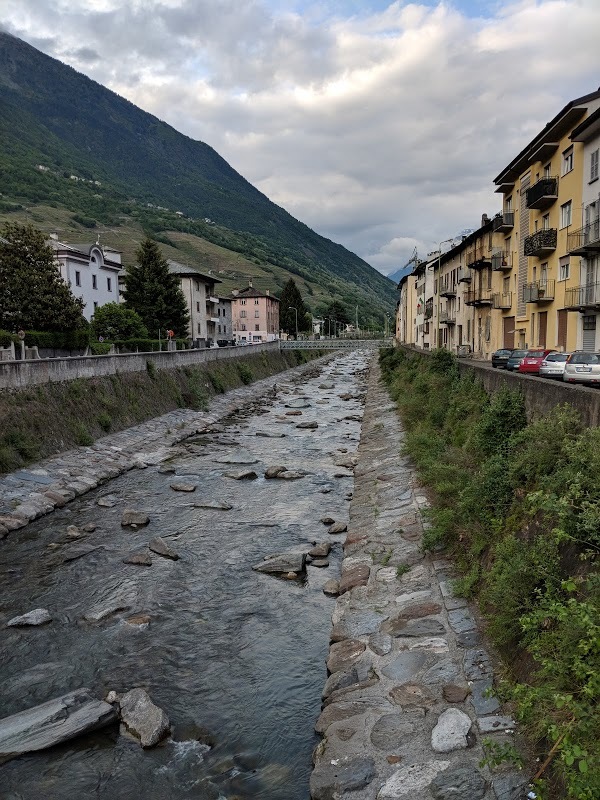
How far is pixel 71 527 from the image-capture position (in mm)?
15570

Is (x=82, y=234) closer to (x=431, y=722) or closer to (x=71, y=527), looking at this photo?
(x=71, y=527)

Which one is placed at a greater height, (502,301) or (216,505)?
(502,301)

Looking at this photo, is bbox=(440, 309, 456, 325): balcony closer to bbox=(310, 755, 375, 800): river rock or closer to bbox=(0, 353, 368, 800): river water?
bbox=(0, 353, 368, 800): river water

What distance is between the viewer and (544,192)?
37.7 m

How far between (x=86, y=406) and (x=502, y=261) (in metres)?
36.2

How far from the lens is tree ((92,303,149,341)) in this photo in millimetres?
46781

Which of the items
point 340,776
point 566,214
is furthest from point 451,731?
point 566,214

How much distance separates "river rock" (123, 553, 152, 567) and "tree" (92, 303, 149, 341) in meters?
36.6

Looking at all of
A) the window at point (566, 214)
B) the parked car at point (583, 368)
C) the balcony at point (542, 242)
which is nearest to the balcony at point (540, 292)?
the balcony at point (542, 242)

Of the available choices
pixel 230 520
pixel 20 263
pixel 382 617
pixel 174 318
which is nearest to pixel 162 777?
pixel 382 617

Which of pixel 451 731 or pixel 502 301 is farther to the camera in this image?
pixel 502 301

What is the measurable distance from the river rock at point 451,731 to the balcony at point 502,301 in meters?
44.2

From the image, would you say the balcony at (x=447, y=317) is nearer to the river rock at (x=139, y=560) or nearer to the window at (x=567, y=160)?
the window at (x=567, y=160)

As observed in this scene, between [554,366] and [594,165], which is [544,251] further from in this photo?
[554,366]
